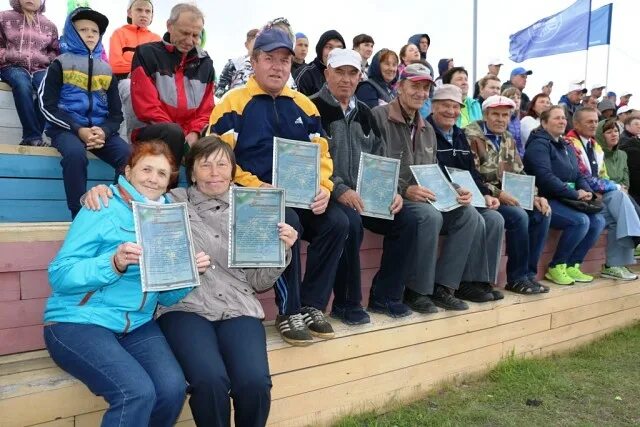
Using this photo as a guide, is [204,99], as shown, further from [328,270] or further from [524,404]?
[524,404]

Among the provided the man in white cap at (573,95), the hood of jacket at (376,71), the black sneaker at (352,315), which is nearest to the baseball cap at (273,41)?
the black sneaker at (352,315)

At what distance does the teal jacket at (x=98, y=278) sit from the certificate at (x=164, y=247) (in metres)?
0.14

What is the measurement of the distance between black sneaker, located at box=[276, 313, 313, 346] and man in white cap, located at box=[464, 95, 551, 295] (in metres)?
2.45

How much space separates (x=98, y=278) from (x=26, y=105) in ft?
8.49

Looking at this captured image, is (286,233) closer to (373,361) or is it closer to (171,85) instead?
(373,361)

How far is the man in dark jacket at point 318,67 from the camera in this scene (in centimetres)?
530

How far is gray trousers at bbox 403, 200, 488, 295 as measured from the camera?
3803 mm

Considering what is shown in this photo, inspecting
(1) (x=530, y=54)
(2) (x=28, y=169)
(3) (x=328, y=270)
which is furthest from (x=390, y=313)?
(1) (x=530, y=54)

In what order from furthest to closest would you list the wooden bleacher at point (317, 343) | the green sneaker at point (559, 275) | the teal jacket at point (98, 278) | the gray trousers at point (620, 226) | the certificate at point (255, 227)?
the gray trousers at point (620, 226), the green sneaker at point (559, 275), the certificate at point (255, 227), the wooden bleacher at point (317, 343), the teal jacket at point (98, 278)

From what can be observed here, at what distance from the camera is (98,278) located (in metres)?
2.14

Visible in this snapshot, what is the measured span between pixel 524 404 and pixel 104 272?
286 cm

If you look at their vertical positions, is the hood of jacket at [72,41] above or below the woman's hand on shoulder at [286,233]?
above

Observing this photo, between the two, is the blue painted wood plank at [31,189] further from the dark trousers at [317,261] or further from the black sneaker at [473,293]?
the black sneaker at [473,293]

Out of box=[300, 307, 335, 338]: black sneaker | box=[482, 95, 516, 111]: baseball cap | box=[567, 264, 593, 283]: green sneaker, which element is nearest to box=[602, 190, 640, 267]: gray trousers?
box=[567, 264, 593, 283]: green sneaker
